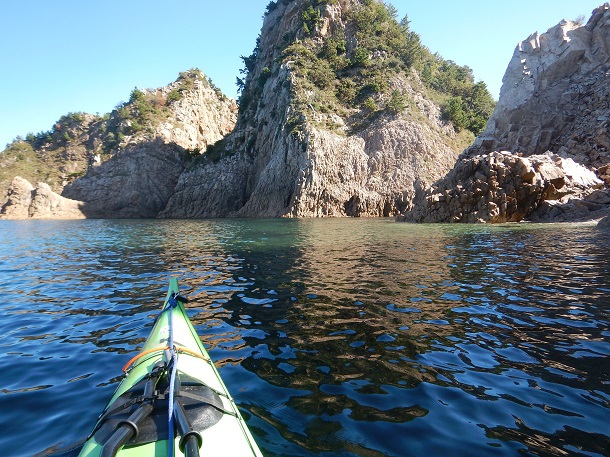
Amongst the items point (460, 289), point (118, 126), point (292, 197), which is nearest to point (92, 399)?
point (460, 289)

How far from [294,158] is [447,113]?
32258 mm

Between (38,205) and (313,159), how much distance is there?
159ft

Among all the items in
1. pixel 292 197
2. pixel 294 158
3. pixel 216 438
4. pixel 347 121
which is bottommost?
→ pixel 216 438

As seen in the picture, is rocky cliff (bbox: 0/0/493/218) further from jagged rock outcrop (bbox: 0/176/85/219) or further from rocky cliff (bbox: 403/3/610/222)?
rocky cliff (bbox: 403/3/610/222)

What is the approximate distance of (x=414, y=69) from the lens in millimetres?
71625

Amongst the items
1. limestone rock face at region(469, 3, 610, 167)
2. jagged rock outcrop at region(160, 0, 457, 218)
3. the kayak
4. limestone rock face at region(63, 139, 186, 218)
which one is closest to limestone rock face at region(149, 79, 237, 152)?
limestone rock face at region(63, 139, 186, 218)

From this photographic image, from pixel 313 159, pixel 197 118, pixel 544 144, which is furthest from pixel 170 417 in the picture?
pixel 197 118

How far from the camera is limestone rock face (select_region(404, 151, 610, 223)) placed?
31984 mm

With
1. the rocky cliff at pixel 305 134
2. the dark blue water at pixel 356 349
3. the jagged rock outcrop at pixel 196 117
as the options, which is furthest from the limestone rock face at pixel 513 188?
the jagged rock outcrop at pixel 196 117

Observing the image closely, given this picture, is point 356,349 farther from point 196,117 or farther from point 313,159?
point 196,117

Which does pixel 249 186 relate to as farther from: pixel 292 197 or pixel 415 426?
pixel 415 426

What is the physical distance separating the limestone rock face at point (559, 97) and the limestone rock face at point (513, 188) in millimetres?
6710

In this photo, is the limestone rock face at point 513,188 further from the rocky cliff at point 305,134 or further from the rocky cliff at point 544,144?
the rocky cliff at point 305,134

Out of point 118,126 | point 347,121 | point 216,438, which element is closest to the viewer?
point 216,438
